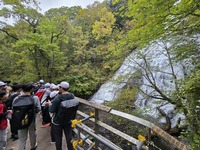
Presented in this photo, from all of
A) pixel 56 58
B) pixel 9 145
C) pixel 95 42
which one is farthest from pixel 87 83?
pixel 9 145

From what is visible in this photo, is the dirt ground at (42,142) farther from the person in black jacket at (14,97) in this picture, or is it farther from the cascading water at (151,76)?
the cascading water at (151,76)

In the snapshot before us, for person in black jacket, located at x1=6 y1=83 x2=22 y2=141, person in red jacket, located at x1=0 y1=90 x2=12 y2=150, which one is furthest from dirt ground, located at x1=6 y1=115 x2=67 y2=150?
A: person in red jacket, located at x1=0 y1=90 x2=12 y2=150

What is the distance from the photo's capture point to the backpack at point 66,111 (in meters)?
2.58

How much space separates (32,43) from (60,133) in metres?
8.79

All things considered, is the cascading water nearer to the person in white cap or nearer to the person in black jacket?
the person in white cap

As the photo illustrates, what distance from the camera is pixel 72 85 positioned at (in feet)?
40.6

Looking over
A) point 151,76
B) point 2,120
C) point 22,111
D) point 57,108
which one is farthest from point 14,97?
point 151,76

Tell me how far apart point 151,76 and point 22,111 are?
599 cm

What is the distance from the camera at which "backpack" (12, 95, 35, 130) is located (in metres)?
2.75

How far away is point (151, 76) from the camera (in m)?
7.50

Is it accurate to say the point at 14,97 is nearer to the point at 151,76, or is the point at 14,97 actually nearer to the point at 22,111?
the point at 22,111

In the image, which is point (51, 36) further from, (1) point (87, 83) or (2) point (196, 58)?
(2) point (196, 58)

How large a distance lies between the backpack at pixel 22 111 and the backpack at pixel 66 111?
59 cm

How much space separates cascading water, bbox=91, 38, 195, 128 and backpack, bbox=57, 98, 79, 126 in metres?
3.34
